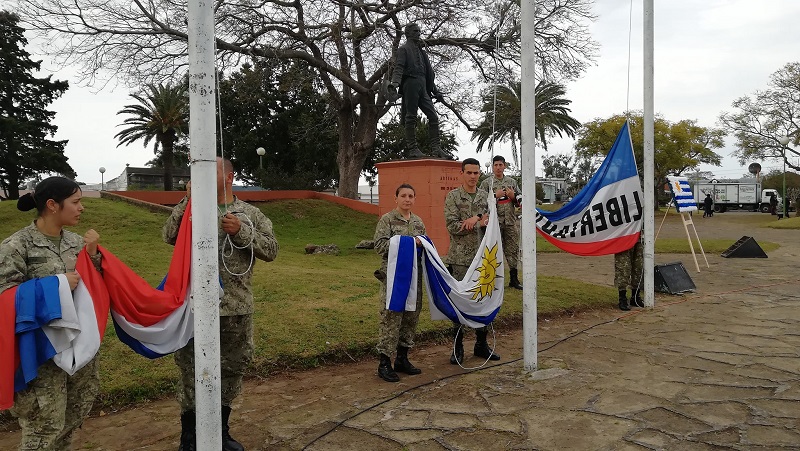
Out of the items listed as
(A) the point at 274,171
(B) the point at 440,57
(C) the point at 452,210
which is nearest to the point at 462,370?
(C) the point at 452,210

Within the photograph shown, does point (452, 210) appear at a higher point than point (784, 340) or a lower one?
higher

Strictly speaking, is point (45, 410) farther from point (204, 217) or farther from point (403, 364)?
point (403, 364)

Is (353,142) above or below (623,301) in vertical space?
above

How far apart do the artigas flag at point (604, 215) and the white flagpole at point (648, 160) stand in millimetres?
123

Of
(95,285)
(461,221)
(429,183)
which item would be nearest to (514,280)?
(429,183)

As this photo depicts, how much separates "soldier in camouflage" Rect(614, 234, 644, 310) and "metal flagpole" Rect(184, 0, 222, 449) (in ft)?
21.4

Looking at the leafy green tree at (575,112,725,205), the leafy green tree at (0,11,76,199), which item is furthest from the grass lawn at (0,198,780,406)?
the leafy green tree at (575,112,725,205)

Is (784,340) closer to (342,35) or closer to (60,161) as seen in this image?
(342,35)

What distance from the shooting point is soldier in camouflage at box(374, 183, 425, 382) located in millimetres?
4871

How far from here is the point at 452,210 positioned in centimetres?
570

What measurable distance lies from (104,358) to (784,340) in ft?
21.6

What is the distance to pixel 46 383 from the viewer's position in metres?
2.74

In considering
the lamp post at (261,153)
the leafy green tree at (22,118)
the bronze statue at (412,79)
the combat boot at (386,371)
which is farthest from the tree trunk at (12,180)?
the combat boot at (386,371)

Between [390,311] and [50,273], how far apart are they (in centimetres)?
268
